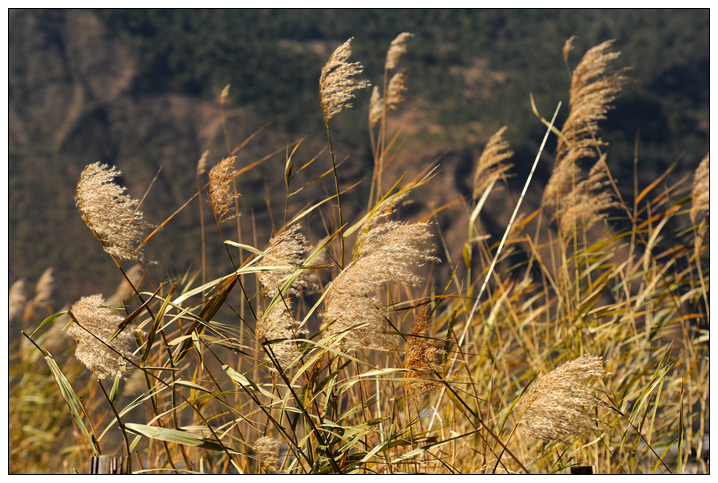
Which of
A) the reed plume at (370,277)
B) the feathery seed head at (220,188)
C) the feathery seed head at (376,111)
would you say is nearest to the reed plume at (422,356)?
the reed plume at (370,277)

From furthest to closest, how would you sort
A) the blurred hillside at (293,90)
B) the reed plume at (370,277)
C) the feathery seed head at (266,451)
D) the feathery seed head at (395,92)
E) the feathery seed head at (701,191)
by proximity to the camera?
the blurred hillside at (293,90) → the feathery seed head at (701,191) → the feathery seed head at (395,92) → the feathery seed head at (266,451) → the reed plume at (370,277)

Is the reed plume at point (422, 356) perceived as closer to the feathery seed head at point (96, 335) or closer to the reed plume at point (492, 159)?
the feathery seed head at point (96, 335)

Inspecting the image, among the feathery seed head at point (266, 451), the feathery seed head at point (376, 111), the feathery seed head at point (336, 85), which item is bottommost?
the feathery seed head at point (266, 451)

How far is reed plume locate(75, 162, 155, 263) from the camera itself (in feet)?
2.39

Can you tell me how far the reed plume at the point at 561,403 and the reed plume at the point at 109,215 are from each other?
2.17 ft

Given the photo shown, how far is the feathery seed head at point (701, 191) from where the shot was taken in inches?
62.5

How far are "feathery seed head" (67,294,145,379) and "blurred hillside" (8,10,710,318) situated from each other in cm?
1540

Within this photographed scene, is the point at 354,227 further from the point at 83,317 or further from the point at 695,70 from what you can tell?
the point at 695,70

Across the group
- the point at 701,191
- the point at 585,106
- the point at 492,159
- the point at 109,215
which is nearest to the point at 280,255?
the point at 109,215

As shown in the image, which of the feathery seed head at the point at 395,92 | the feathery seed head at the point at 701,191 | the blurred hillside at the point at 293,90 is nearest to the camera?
the feathery seed head at the point at 395,92

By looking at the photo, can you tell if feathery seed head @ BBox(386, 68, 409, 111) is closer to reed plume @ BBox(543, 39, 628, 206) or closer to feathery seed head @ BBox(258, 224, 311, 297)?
reed plume @ BBox(543, 39, 628, 206)

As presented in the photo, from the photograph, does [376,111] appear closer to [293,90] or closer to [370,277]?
[370,277]

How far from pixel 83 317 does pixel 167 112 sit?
2197cm
